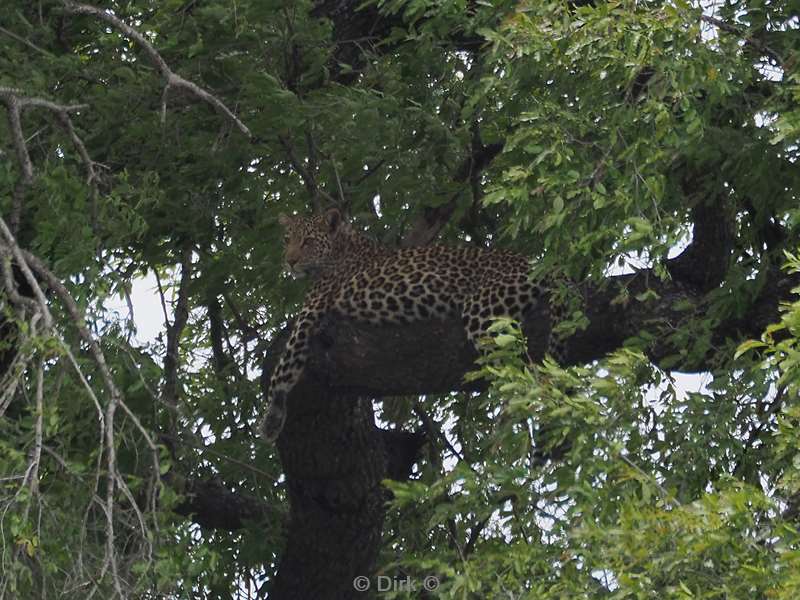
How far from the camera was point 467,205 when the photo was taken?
31.2 feet

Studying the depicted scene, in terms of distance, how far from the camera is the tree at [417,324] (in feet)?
20.5

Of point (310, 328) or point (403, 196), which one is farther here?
point (403, 196)

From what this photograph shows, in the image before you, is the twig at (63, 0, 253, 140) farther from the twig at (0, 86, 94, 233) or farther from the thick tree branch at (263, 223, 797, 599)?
the thick tree branch at (263, 223, 797, 599)

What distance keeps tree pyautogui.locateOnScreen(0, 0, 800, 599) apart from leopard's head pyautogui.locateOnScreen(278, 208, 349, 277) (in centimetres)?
14

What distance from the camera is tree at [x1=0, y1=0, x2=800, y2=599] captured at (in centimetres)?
626

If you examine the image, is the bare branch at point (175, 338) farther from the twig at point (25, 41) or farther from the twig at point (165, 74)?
the twig at point (165, 74)

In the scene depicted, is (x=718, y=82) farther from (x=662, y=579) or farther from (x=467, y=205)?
(x=467, y=205)

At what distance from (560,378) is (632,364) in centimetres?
30

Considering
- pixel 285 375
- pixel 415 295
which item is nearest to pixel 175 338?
pixel 285 375

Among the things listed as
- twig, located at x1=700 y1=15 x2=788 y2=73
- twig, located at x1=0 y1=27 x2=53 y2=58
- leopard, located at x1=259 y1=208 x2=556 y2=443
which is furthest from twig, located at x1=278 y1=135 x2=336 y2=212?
twig, located at x1=700 y1=15 x2=788 y2=73

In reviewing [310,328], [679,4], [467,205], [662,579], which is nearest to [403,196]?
[467,205]

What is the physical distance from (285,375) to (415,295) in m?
0.71

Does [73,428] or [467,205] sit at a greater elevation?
[467,205]

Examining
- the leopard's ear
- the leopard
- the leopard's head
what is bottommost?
the leopard
